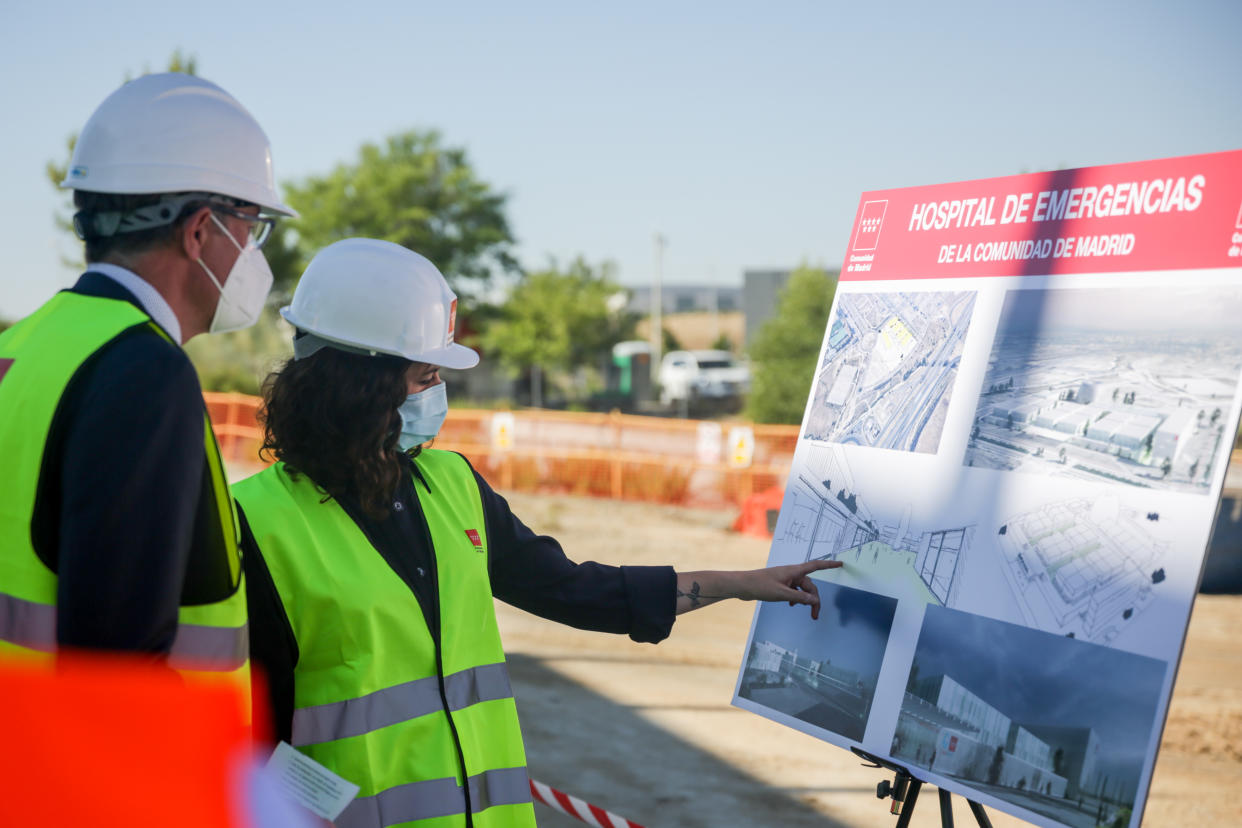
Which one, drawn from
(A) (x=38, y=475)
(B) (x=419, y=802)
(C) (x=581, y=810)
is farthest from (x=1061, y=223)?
(C) (x=581, y=810)

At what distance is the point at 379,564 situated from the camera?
6.82 ft

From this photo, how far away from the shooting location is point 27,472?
132 centimetres

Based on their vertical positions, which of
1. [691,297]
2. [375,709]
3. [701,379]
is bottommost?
[375,709]

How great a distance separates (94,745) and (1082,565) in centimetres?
201

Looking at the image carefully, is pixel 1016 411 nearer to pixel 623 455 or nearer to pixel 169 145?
pixel 169 145

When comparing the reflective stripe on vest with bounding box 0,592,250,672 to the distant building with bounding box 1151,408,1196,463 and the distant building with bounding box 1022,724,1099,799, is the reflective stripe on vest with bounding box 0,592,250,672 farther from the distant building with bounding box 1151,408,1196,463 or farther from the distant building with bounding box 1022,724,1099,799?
the distant building with bounding box 1151,408,1196,463

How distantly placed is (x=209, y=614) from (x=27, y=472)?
0.32 meters

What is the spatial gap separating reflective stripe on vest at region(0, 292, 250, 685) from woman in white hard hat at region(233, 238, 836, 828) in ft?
1.76

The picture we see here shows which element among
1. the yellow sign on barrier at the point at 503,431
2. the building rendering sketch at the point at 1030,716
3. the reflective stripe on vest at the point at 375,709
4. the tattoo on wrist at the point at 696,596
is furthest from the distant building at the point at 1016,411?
the yellow sign on barrier at the point at 503,431

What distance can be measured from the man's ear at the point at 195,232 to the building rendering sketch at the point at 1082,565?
1.91m

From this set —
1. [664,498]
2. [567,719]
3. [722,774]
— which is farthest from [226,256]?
[664,498]

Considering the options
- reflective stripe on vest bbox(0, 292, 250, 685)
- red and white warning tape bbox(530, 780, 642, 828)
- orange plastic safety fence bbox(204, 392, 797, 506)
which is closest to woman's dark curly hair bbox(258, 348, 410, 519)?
reflective stripe on vest bbox(0, 292, 250, 685)

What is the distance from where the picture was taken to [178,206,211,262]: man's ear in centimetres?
156

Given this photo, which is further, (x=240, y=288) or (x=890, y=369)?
(x=890, y=369)
